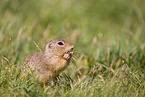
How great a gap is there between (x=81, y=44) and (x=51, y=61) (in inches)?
77.8

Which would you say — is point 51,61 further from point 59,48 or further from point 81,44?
point 81,44

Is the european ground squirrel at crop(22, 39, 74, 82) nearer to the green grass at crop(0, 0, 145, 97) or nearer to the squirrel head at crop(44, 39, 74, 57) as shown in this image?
the squirrel head at crop(44, 39, 74, 57)

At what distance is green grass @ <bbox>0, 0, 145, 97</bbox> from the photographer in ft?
9.98

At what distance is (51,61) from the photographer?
11.3 ft

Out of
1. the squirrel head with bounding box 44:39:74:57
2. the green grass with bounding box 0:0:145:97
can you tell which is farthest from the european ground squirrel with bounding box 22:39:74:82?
the green grass with bounding box 0:0:145:97

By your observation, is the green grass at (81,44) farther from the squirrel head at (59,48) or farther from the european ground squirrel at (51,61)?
the squirrel head at (59,48)

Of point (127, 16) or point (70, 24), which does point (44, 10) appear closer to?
point (70, 24)

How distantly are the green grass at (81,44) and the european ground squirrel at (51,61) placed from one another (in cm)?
17

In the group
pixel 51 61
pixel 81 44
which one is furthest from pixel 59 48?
pixel 81 44

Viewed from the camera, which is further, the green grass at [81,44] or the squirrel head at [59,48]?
the squirrel head at [59,48]

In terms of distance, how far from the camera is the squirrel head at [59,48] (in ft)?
11.3

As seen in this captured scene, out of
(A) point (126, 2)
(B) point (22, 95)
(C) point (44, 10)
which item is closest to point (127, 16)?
(A) point (126, 2)

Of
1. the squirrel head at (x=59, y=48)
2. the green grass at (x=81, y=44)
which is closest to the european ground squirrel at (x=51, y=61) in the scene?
the squirrel head at (x=59, y=48)

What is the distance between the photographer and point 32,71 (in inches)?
130
